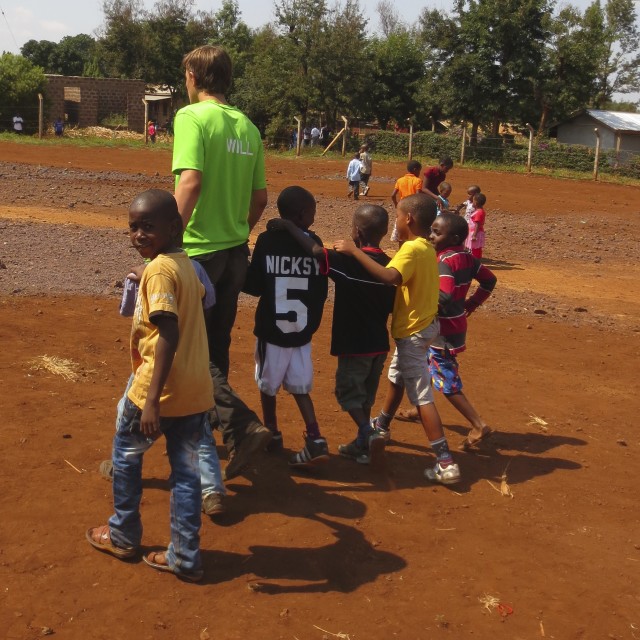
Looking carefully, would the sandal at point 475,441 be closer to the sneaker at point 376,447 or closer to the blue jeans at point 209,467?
the sneaker at point 376,447

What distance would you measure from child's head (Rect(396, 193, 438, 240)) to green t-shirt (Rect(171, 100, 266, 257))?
89cm

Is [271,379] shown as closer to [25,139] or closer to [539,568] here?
[539,568]

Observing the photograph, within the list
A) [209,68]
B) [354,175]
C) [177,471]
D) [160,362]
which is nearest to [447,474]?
[177,471]

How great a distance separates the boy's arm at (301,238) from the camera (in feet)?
14.9

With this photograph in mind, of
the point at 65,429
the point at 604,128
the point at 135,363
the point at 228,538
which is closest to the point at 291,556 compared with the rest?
the point at 228,538

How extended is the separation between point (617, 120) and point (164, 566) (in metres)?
47.4

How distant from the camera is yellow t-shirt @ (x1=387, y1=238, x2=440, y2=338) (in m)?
4.79

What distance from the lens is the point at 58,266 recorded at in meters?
→ 10.1

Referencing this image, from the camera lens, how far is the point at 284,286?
4.68 meters

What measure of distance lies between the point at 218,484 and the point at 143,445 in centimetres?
69

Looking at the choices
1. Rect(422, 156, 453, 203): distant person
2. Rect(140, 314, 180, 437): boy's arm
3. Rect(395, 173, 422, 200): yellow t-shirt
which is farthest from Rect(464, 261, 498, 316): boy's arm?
Rect(395, 173, 422, 200): yellow t-shirt

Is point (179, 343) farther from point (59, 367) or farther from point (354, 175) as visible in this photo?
point (354, 175)

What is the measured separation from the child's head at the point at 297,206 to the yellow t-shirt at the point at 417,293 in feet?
1.75

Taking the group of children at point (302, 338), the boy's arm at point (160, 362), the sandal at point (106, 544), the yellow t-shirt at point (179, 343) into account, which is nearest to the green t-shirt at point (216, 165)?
the group of children at point (302, 338)
